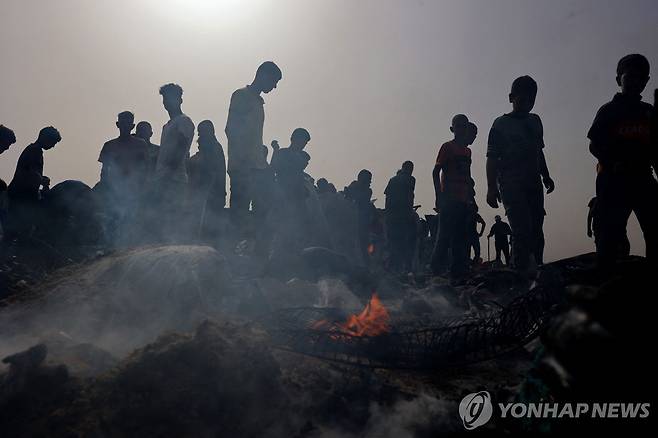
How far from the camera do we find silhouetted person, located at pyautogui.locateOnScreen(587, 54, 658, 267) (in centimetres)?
411

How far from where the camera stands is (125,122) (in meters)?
7.45

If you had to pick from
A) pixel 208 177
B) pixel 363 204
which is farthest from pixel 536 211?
pixel 363 204

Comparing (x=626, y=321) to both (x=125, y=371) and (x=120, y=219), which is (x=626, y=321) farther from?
(x=120, y=219)

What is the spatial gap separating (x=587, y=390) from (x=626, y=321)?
0.20 meters

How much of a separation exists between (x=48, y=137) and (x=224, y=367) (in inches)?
281

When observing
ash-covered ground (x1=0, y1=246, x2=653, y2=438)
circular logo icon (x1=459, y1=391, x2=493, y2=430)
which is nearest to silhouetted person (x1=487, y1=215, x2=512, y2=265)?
ash-covered ground (x1=0, y1=246, x2=653, y2=438)

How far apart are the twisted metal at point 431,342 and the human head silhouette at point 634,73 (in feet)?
9.72

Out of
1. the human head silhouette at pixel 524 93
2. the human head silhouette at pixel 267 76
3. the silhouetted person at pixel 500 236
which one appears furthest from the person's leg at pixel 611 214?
the silhouetted person at pixel 500 236

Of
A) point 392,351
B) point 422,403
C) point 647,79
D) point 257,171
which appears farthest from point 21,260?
point 647,79

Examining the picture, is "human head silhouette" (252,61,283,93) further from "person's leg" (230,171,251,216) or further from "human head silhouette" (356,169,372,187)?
"human head silhouette" (356,169,372,187)

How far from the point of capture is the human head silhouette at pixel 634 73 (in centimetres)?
426

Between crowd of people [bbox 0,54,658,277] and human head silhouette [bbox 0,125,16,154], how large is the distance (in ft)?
0.05

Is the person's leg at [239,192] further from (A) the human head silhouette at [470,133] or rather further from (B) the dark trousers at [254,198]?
(A) the human head silhouette at [470,133]

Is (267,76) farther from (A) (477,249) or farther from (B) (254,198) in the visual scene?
(A) (477,249)
